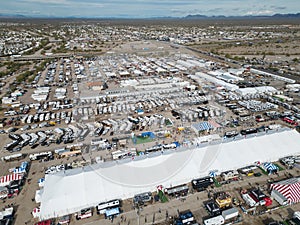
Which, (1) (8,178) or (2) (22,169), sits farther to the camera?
(2) (22,169)

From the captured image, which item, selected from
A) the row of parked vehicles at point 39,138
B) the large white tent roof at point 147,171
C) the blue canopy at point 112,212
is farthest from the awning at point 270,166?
the row of parked vehicles at point 39,138

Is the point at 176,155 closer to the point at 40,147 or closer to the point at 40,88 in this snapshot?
the point at 40,147

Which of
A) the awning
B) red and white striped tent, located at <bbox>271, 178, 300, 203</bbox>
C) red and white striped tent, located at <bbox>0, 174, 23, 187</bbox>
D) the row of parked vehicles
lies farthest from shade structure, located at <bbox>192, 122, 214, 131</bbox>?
red and white striped tent, located at <bbox>0, 174, 23, 187</bbox>

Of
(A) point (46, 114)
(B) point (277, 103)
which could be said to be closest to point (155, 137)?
(A) point (46, 114)

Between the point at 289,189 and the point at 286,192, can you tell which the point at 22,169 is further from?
the point at 289,189

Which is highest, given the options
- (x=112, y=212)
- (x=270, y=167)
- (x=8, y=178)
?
(x=270, y=167)

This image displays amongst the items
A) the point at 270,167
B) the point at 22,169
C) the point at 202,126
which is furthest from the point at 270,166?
the point at 22,169

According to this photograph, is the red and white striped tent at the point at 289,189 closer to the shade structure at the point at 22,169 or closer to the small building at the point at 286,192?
the small building at the point at 286,192
